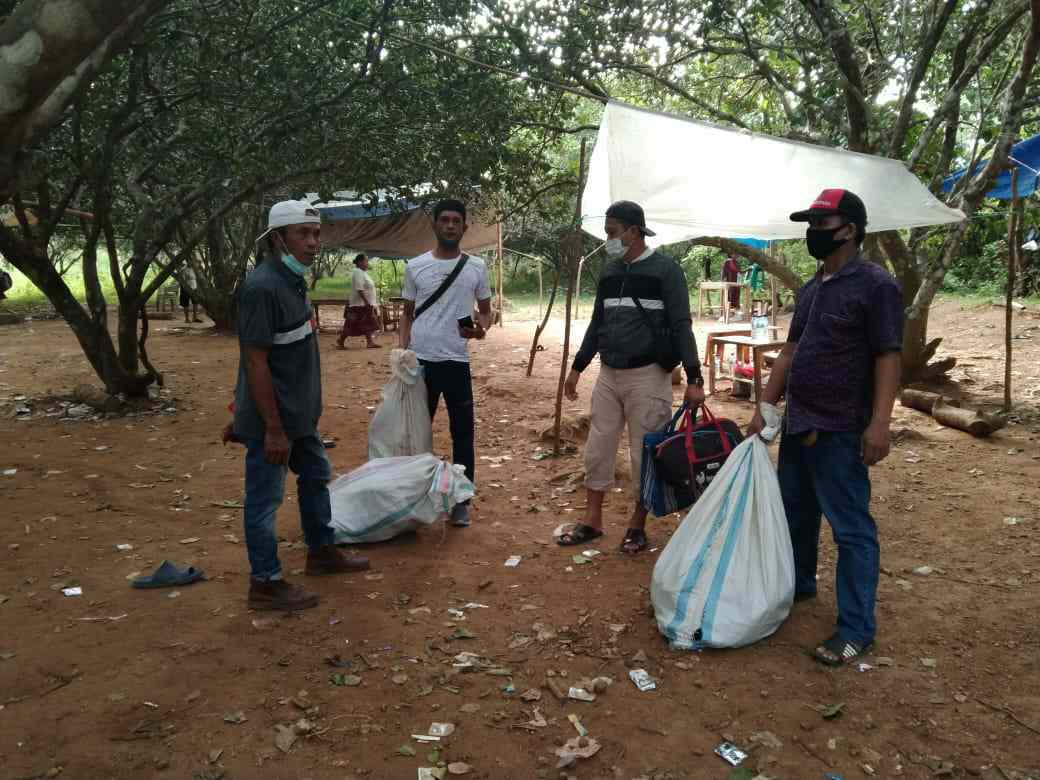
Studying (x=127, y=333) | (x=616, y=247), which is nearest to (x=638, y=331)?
(x=616, y=247)

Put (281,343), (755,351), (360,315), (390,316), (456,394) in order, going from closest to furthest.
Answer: (281,343), (456,394), (755,351), (360,315), (390,316)

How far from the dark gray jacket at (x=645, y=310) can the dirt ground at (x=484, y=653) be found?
111 cm

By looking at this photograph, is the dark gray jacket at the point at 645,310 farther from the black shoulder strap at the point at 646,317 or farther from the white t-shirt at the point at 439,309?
the white t-shirt at the point at 439,309

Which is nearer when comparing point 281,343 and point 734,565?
point 734,565

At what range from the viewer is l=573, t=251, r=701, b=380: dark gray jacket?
3.88 m

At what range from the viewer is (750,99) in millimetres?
9961

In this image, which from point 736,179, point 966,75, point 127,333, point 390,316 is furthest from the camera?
point 390,316

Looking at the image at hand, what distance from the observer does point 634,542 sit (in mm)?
4152

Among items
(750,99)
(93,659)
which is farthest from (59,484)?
(750,99)

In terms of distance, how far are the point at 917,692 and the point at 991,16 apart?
7371 millimetres

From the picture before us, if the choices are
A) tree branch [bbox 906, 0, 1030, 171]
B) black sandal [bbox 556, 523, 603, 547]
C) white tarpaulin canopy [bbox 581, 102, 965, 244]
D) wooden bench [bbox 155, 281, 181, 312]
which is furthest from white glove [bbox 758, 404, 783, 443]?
wooden bench [bbox 155, 281, 181, 312]

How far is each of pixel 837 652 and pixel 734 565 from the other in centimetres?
50

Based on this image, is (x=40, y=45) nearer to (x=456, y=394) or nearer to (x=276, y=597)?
(x=276, y=597)

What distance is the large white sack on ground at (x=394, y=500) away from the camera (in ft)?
13.6
